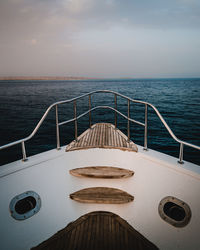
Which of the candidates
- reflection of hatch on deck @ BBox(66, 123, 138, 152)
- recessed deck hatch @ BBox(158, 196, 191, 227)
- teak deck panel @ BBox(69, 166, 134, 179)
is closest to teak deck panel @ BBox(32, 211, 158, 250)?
recessed deck hatch @ BBox(158, 196, 191, 227)

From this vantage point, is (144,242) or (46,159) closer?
(144,242)

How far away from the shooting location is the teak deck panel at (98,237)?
5.58ft

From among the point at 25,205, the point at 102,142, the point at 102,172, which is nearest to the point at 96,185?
the point at 102,172

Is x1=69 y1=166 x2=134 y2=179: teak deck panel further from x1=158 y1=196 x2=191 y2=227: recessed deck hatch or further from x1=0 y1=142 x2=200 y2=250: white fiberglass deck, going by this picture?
x1=158 y1=196 x2=191 y2=227: recessed deck hatch

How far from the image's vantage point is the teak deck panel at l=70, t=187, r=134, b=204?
83.5 inches

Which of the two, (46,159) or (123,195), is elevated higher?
(46,159)

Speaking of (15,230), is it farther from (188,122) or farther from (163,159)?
(188,122)

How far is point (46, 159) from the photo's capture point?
222 centimetres

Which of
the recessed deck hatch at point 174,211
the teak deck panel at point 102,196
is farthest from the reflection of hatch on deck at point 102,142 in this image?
the recessed deck hatch at point 174,211

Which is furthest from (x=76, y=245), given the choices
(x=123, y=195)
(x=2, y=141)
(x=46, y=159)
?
(x=2, y=141)

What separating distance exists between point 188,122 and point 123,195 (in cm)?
1120

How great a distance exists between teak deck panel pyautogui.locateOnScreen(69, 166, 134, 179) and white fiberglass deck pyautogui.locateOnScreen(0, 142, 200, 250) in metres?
0.09

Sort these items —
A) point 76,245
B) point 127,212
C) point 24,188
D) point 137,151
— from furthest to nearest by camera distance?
point 137,151, point 127,212, point 24,188, point 76,245

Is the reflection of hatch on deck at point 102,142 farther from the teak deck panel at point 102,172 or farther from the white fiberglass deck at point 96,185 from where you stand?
the teak deck panel at point 102,172
